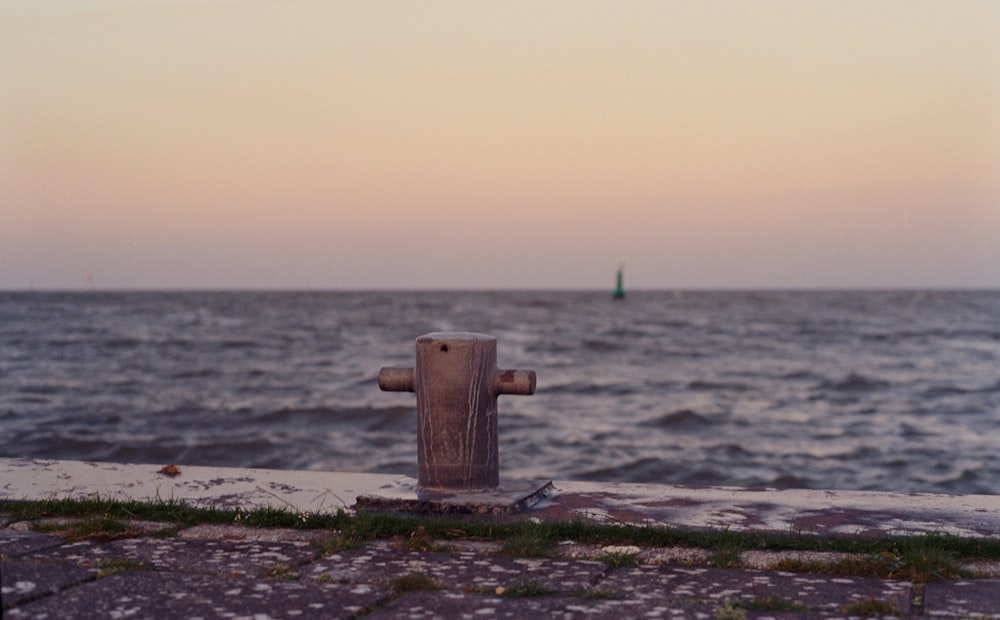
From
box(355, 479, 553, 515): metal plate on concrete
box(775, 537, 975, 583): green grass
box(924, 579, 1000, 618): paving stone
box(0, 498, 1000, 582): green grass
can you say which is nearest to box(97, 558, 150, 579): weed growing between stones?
box(0, 498, 1000, 582): green grass

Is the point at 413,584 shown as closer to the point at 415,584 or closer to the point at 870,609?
the point at 415,584

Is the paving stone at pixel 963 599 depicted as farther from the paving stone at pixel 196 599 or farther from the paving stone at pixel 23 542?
the paving stone at pixel 23 542

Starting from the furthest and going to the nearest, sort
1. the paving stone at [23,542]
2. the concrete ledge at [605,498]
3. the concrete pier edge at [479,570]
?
the concrete ledge at [605,498], the paving stone at [23,542], the concrete pier edge at [479,570]

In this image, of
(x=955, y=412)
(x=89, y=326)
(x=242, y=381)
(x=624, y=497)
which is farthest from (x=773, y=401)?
(x=89, y=326)

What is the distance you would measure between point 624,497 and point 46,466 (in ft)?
10.9

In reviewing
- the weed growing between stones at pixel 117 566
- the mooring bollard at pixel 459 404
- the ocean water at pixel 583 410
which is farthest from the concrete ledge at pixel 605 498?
the ocean water at pixel 583 410

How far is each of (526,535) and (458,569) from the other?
50 centimetres

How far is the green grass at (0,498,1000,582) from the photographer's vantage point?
398 centimetres

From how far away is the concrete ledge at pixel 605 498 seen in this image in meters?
4.79

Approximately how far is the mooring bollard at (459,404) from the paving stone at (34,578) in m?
1.85

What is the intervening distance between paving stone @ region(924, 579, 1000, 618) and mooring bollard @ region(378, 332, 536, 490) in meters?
2.21

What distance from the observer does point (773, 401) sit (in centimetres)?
2130

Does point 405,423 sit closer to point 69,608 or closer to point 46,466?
point 46,466

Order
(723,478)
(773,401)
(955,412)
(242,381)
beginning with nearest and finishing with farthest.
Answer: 1. (723,478)
2. (955,412)
3. (773,401)
4. (242,381)
